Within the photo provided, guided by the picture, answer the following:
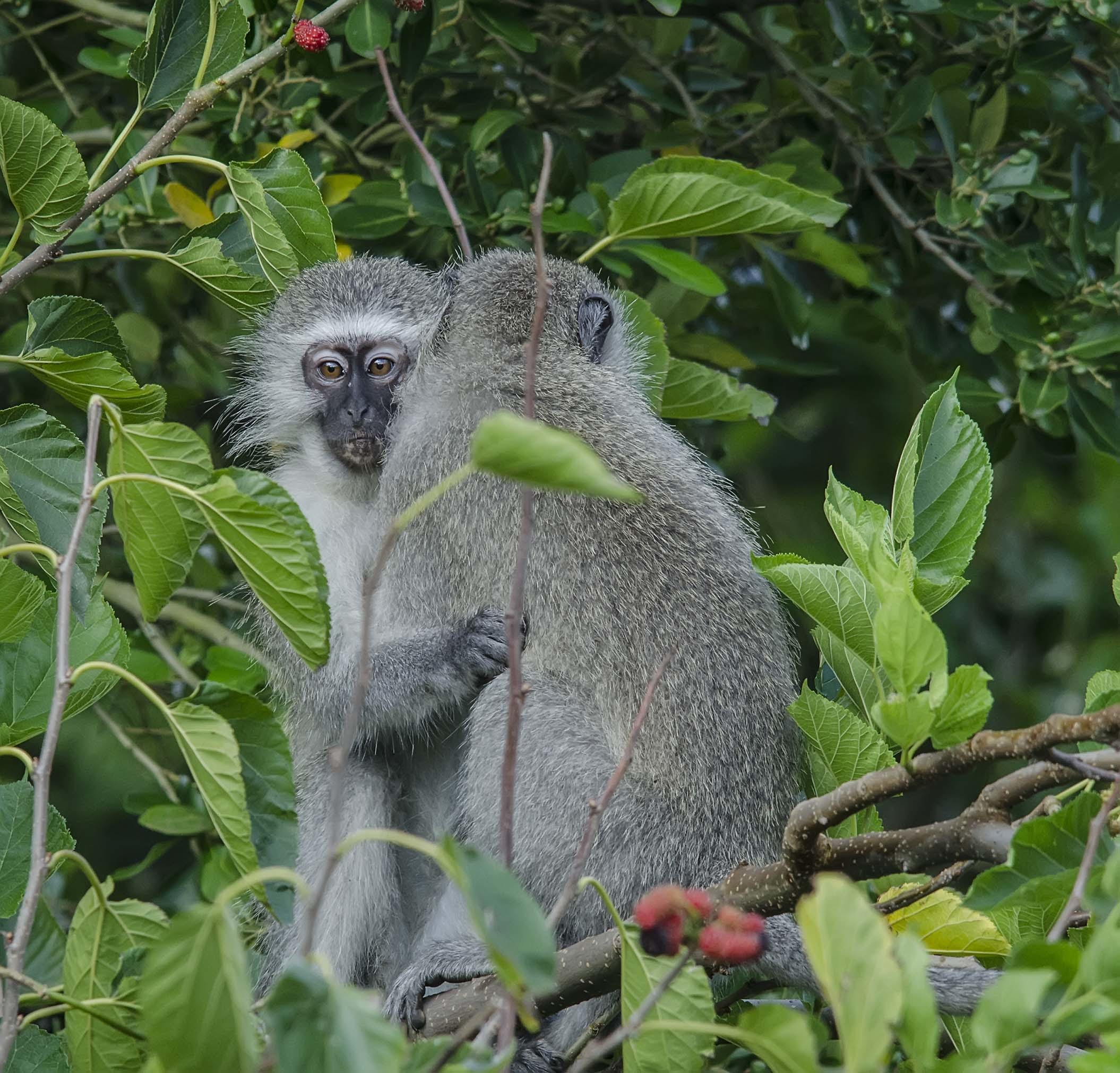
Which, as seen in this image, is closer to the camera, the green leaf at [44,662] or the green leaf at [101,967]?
the green leaf at [101,967]

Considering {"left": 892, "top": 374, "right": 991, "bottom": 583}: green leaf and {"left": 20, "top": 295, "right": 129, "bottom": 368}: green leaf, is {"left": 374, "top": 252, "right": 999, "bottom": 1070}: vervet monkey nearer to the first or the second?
{"left": 892, "top": 374, "right": 991, "bottom": 583}: green leaf

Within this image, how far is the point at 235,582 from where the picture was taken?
14.6 ft

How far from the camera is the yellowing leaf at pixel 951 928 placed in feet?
7.87

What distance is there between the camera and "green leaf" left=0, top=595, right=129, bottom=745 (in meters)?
2.49

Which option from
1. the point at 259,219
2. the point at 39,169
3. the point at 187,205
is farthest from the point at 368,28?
the point at 39,169

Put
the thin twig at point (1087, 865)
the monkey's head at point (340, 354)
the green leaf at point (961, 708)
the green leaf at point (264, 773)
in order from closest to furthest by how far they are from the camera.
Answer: the thin twig at point (1087, 865) < the green leaf at point (961, 708) < the green leaf at point (264, 773) < the monkey's head at point (340, 354)

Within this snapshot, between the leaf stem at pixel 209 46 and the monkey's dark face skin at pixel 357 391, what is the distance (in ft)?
4.50

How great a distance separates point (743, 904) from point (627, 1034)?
1.79ft

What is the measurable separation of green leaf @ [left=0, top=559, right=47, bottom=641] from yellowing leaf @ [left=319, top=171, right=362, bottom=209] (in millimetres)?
1825

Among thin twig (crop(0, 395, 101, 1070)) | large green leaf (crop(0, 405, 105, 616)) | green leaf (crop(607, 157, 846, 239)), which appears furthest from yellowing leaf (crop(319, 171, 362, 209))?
thin twig (crop(0, 395, 101, 1070))

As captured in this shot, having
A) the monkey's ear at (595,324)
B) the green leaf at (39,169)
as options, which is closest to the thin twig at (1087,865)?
the green leaf at (39,169)

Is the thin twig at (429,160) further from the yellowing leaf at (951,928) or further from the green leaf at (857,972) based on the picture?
the green leaf at (857,972)

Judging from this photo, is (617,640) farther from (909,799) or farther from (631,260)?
(909,799)

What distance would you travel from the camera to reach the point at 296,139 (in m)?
3.73
